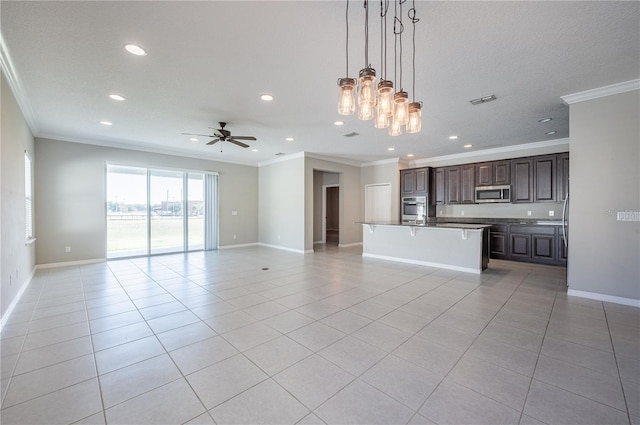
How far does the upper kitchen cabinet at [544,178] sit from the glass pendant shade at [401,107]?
5.68 metres

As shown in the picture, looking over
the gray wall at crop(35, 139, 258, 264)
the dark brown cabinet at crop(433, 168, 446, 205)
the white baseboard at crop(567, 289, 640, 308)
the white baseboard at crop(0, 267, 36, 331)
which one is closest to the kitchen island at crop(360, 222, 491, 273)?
the white baseboard at crop(567, 289, 640, 308)

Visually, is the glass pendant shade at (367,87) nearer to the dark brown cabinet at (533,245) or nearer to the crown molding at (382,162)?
the dark brown cabinet at (533,245)

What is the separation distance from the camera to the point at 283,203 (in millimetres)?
8289

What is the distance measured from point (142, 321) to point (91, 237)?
4.71 meters

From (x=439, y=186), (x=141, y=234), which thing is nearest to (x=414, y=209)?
Answer: (x=439, y=186)

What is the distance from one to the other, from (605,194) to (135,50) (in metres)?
5.87

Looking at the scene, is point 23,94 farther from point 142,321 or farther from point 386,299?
point 386,299

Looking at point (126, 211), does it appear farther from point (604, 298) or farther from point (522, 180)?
point (522, 180)

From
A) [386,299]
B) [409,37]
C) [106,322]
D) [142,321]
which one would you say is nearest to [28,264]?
[106,322]

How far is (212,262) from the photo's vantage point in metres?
6.31

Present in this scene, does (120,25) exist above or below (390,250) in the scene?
above

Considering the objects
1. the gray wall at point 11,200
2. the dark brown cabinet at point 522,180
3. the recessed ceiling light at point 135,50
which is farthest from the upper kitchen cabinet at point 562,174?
the gray wall at point 11,200

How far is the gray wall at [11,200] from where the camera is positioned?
3051 millimetres

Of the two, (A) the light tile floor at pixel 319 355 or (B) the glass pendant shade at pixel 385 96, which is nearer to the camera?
(A) the light tile floor at pixel 319 355
